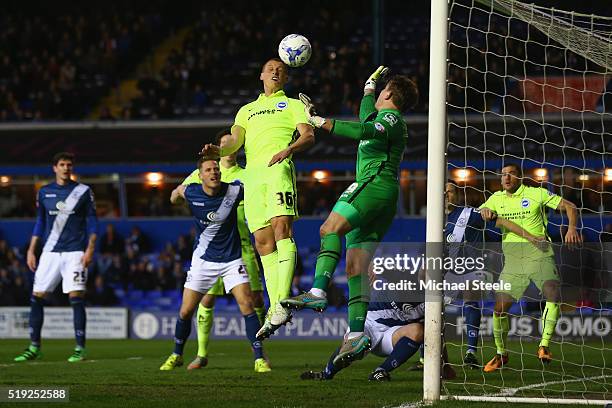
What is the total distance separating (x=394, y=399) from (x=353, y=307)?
117 centimetres

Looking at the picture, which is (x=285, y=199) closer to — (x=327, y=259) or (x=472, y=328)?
(x=327, y=259)

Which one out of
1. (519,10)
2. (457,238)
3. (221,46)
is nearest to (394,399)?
(519,10)

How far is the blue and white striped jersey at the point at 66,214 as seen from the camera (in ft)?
40.6

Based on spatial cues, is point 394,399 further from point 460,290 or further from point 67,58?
point 67,58

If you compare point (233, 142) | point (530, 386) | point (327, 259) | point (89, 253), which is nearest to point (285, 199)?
point (233, 142)

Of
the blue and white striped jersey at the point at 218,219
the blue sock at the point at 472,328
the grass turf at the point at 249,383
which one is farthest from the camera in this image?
the blue sock at the point at 472,328

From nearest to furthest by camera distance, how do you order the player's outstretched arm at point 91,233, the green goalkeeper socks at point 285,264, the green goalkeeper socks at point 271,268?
the green goalkeeper socks at point 285,264, the green goalkeeper socks at point 271,268, the player's outstretched arm at point 91,233

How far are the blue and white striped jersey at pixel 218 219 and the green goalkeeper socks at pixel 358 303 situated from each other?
2508mm

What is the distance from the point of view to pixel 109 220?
2719 cm

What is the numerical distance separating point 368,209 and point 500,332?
11.3 ft

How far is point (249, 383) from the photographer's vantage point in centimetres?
855

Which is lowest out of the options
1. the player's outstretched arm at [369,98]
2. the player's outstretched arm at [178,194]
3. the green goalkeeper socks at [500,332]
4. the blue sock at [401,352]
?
the blue sock at [401,352]

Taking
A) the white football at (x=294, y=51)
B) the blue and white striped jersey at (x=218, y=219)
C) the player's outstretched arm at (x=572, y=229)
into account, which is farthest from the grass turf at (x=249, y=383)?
the white football at (x=294, y=51)

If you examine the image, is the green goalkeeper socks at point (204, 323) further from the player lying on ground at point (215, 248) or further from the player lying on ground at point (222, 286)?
the player lying on ground at point (215, 248)
